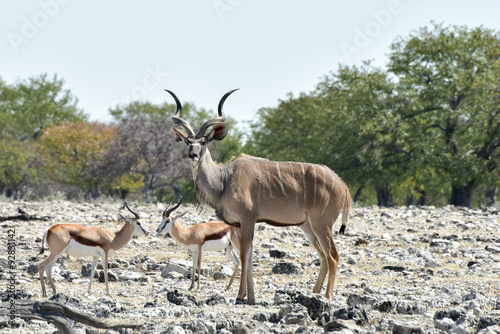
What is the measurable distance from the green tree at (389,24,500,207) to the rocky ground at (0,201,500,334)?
41.5ft

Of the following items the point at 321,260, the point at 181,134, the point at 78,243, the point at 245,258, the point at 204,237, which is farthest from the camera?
the point at 204,237

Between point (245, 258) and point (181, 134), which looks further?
point (181, 134)

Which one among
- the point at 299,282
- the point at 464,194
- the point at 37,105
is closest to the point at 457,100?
the point at 464,194

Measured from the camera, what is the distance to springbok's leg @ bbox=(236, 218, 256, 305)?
8.44 metres

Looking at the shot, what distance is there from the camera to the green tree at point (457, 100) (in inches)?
1196

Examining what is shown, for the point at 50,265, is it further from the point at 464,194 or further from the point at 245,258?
the point at 464,194

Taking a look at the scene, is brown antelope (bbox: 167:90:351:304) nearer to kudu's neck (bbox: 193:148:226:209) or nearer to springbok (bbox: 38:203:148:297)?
kudu's neck (bbox: 193:148:226:209)

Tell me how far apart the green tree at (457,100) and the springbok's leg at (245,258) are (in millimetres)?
23091

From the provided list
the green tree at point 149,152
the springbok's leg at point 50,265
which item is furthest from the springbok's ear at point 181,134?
the green tree at point 149,152

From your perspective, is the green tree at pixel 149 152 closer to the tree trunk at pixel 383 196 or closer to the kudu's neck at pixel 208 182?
the tree trunk at pixel 383 196

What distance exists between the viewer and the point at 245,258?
848cm

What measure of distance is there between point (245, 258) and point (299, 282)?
83.9 inches

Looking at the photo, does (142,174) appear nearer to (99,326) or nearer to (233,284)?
(233,284)

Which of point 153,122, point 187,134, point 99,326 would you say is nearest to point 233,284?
point 187,134
